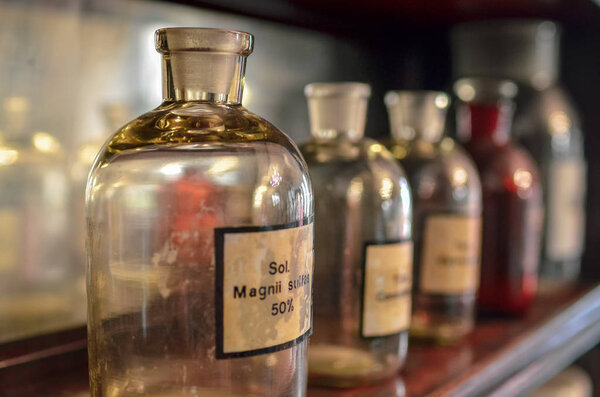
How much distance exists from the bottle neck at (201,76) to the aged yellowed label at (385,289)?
184 mm

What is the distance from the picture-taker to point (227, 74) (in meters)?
0.40

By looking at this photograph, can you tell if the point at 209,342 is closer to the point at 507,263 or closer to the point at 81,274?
the point at 81,274

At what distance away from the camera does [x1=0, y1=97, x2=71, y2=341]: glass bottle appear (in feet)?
1.70

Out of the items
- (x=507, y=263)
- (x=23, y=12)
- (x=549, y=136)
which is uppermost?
(x=23, y=12)

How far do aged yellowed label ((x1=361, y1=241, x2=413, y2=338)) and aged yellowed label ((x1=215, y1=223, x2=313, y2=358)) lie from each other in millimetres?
141

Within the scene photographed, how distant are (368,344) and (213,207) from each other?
215 millimetres

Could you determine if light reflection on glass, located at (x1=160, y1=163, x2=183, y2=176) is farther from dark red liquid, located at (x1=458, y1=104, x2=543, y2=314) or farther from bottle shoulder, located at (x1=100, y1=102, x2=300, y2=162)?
dark red liquid, located at (x1=458, y1=104, x2=543, y2=314)

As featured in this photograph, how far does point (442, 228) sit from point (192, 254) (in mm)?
341

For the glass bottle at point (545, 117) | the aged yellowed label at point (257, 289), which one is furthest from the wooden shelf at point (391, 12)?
the aged yellowed label at point (257, 289)

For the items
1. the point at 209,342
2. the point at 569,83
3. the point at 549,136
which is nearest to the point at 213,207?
the point at 209,342

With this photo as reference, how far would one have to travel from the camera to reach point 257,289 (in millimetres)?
363

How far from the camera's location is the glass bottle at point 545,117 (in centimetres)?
94

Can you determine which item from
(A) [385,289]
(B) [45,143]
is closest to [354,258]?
(A) [385,289]

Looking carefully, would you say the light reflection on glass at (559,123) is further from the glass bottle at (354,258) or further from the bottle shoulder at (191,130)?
the bottle shoulder at (191,130)
